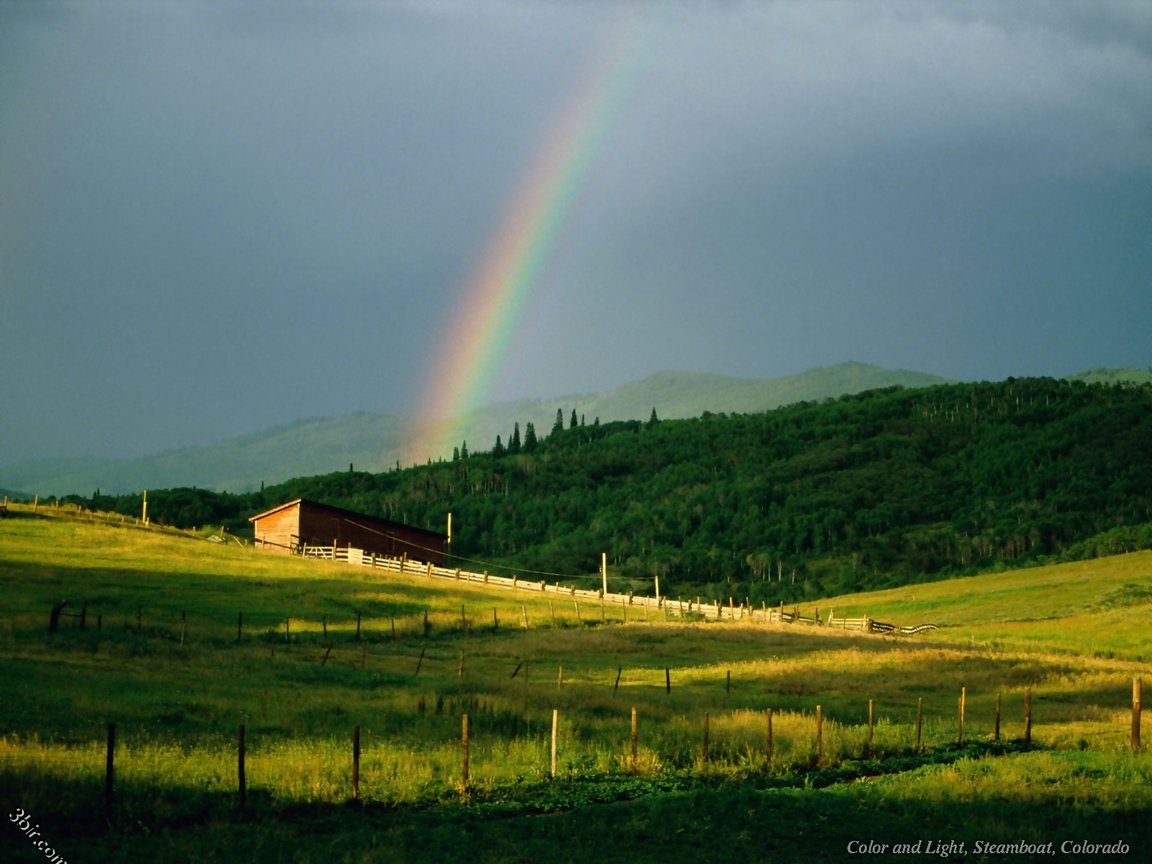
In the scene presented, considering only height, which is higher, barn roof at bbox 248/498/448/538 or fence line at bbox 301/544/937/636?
barn roof at bbox 248/498/448/538

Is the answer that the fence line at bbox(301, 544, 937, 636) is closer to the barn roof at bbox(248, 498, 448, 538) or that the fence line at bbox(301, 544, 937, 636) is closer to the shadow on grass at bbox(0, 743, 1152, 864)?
the barn roof at bbox(248, 498, 448, 538)

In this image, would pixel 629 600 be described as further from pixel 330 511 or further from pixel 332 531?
pixel 330 511

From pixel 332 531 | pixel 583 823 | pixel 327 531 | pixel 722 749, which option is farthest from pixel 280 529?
pixel 583 823

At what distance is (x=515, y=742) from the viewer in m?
30.7

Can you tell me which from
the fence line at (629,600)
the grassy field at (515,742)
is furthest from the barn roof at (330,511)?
the grassy field at (515,742)

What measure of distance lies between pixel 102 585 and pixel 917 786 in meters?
48.7

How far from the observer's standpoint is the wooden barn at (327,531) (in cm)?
10156

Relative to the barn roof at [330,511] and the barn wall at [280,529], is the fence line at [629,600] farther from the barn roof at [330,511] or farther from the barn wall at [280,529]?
the barn roof at [330,511]

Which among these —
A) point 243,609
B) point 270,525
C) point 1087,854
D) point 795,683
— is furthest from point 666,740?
point 270,525

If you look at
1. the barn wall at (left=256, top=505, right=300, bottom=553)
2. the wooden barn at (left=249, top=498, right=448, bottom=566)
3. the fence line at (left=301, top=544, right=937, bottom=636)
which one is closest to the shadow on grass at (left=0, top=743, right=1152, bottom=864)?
the fence line at (left=301, top=544, right=937, bottom=636)

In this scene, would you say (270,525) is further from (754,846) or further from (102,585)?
(754,846)

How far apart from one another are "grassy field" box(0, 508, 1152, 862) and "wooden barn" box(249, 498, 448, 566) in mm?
36136

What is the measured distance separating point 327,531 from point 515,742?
245 ft

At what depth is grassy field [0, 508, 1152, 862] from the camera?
2158 centimetres
